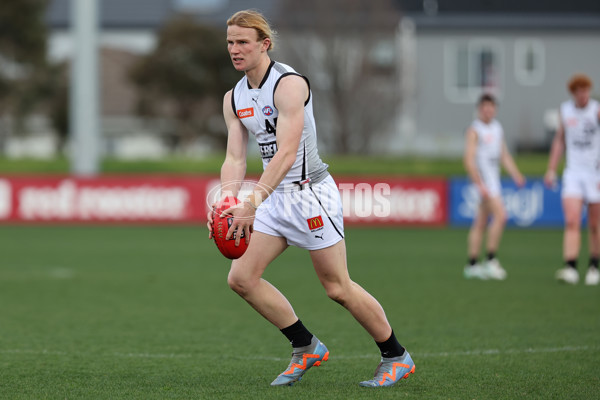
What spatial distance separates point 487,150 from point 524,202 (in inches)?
381

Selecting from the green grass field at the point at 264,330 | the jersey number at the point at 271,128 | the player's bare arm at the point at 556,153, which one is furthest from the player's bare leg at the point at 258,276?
Result: the player's bare arm at the point at 556,153

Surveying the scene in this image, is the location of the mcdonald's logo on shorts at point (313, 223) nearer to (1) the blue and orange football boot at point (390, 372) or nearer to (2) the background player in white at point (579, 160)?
(1) the blue and orange football boot at point (390, 372)

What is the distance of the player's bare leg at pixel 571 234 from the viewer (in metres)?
11.4

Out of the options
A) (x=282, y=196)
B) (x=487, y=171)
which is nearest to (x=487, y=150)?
(x=487, y=171)

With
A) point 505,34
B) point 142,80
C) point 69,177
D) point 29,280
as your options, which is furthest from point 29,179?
point 505,34

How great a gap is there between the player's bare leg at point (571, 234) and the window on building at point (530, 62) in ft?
118

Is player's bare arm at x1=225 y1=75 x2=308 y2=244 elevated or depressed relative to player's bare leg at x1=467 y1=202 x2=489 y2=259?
elevated

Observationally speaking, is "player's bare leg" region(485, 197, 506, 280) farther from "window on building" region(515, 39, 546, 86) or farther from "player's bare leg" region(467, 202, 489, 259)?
"window on building" region(515, 39, 546, 86)

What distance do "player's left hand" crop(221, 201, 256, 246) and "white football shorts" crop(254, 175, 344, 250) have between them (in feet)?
1.07

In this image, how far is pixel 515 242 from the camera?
61.4ft

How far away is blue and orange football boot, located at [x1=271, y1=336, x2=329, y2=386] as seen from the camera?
6.13 metres

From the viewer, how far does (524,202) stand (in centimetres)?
2178

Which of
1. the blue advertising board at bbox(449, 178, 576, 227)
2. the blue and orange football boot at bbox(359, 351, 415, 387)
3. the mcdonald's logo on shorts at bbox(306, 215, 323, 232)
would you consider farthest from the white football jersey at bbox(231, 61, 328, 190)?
the blue advertising board at bbox(449, 178, 576, 227)

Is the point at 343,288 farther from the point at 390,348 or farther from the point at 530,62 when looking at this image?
the point at 530,62
